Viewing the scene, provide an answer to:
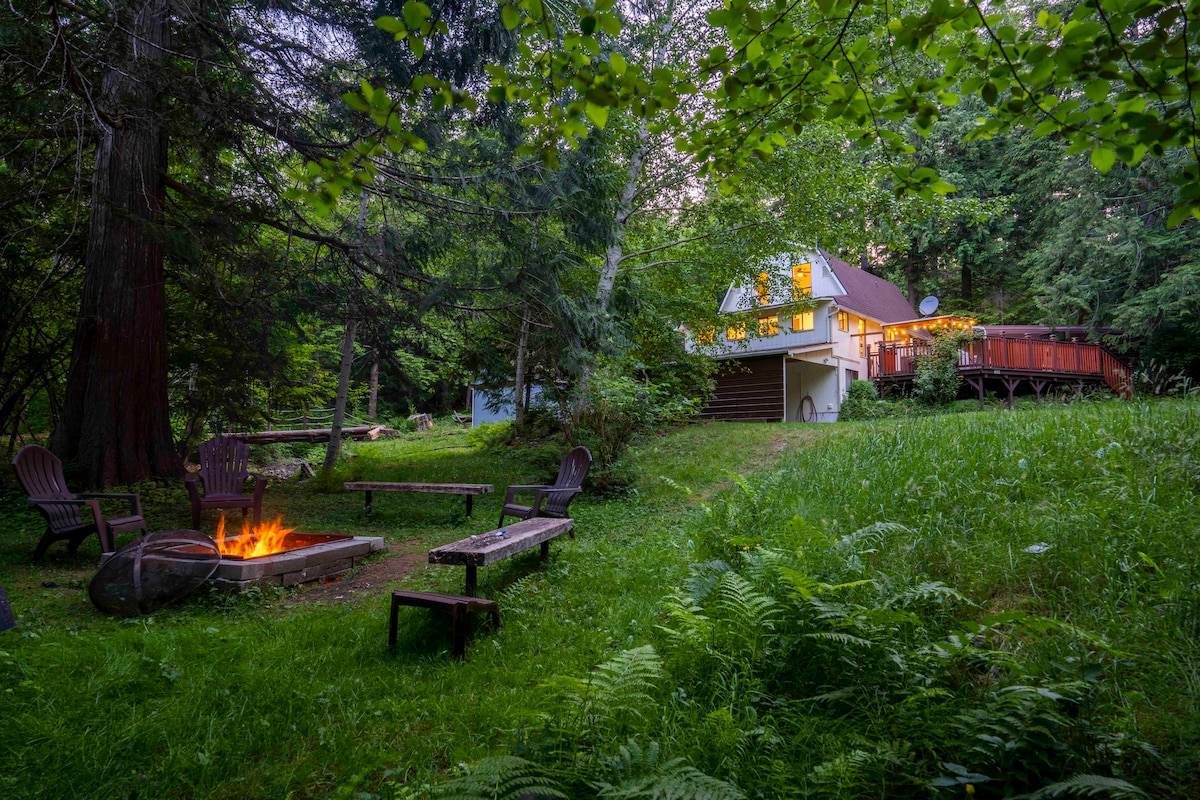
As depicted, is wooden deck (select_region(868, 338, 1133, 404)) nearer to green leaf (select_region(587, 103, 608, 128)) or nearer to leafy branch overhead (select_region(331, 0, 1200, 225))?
leafy branch overhead (select_region(331, 0, 1200, 225))

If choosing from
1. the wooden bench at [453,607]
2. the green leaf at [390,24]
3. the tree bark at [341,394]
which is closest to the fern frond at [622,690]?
the wooden bench at [453,607]

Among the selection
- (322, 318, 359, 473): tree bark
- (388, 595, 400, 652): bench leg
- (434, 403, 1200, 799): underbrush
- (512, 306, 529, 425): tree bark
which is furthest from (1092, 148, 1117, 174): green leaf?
(322, 318, 359, 473): tree bark

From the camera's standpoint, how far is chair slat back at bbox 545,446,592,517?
7.25 m

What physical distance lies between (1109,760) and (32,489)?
8443 millimetres

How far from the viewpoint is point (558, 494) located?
24.0ft

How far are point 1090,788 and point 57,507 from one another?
8105 mm

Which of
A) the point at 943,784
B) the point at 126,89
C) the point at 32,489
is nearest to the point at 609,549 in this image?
the point at 943,784

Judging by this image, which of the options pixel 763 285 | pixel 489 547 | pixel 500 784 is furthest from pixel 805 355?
pixel 500 784

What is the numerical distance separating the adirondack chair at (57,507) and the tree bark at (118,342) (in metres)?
1.78

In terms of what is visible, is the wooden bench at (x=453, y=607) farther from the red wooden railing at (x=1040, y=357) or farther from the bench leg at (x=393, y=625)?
the red wooden railing at (x=1040, y=357)

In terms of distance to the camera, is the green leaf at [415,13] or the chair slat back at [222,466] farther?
the chair slat back at [222,466]

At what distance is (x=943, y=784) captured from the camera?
191 centimetres

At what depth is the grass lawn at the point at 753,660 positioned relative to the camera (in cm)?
219

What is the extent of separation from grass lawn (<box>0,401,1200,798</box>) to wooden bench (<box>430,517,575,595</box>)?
39 cm
